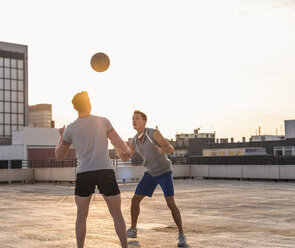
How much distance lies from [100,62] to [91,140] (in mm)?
6615

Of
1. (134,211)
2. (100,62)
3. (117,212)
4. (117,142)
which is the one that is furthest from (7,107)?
(117,212)

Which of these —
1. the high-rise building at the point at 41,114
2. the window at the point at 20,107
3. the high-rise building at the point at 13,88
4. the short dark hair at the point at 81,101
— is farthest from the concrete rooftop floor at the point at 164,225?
the high-rise building at the point at 41,114

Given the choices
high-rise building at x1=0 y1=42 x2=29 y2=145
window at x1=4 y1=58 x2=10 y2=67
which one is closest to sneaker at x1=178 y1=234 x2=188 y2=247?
high-rise building at x1=0 y1=42 x2=29 y2=145

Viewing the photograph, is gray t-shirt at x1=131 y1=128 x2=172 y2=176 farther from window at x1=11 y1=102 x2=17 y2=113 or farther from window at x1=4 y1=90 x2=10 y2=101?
window at x1=11 y1=102 x2=17 y2=113

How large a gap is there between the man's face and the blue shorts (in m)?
0.80

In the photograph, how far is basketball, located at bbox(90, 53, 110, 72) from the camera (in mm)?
12141

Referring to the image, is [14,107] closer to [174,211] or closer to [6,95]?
[6,95]

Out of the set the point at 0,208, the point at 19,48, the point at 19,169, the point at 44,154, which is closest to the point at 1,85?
the point at 19,48

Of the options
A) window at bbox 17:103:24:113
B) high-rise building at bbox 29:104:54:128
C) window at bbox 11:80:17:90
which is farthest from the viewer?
high-rise building at bbox 29:104:54:128

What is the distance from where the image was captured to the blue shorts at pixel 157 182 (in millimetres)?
7742

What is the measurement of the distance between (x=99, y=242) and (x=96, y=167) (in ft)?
8.01

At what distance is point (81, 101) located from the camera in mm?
5895

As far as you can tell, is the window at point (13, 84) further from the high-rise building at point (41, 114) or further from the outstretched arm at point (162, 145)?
the outstretched arm at point (162, 145)

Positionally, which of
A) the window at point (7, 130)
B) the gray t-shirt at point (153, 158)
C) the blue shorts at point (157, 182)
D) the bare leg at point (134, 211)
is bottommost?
the bare leg at point (134, 211)
